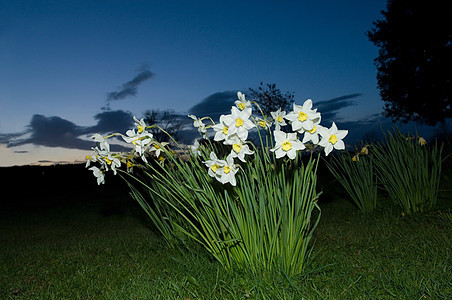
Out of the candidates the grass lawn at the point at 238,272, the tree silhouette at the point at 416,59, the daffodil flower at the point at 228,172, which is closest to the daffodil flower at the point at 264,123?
the daffodil flower at the point at 228,172

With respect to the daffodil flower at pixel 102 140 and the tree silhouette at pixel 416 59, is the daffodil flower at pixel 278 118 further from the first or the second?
the tree silhouette at pixel 416 59

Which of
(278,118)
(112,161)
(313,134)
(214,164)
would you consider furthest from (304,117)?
(112,161)

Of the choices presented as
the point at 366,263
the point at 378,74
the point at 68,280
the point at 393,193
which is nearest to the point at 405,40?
the point at 378,74

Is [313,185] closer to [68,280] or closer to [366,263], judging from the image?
[366,263]

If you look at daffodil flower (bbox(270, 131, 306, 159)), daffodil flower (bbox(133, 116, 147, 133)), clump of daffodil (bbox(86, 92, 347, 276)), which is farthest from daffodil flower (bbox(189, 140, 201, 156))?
daffodil flower (bbox(270, 131, 306, 159))

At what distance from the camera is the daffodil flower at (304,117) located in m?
1.93

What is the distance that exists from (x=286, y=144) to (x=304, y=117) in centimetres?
18

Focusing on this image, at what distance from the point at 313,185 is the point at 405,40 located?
1749 centimetres

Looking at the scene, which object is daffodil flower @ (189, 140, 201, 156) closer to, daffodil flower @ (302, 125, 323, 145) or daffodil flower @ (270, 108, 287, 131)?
daffodil flower @ (270, 108, 287, 131)

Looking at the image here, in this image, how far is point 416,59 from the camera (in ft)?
55.5

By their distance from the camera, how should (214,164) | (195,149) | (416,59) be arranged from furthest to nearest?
(416,59)
(195,149)
(214,164)

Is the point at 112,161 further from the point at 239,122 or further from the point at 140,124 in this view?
the point at 239,122

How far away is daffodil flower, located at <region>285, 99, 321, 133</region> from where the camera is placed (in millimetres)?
1928

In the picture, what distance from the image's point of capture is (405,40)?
1688cm
